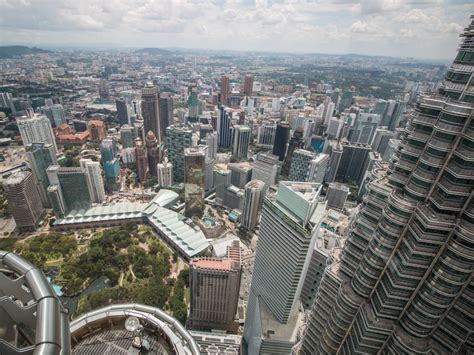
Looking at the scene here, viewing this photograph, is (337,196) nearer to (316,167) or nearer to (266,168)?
(316,167)

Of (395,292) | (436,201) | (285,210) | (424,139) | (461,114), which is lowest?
(285,210)

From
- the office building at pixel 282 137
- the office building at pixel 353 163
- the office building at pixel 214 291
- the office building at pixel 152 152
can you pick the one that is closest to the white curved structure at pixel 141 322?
the office building at pixel 214 291

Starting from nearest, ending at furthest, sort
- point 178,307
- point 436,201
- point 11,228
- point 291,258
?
1. point 436,201
2. point 291,258
3. point 178,307
4. point 11,228

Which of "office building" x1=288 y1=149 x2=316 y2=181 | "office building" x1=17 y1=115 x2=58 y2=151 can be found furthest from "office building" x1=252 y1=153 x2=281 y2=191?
"office building" x1=17 y1=115 x2=58 y2=151

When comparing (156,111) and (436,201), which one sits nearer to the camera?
(436,201)

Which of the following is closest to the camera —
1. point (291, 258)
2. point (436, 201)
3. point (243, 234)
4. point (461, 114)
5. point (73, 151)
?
point (461, 114)

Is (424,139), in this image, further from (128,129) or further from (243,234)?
(128,129)

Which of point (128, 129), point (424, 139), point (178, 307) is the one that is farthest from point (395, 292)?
point (128, 129)
